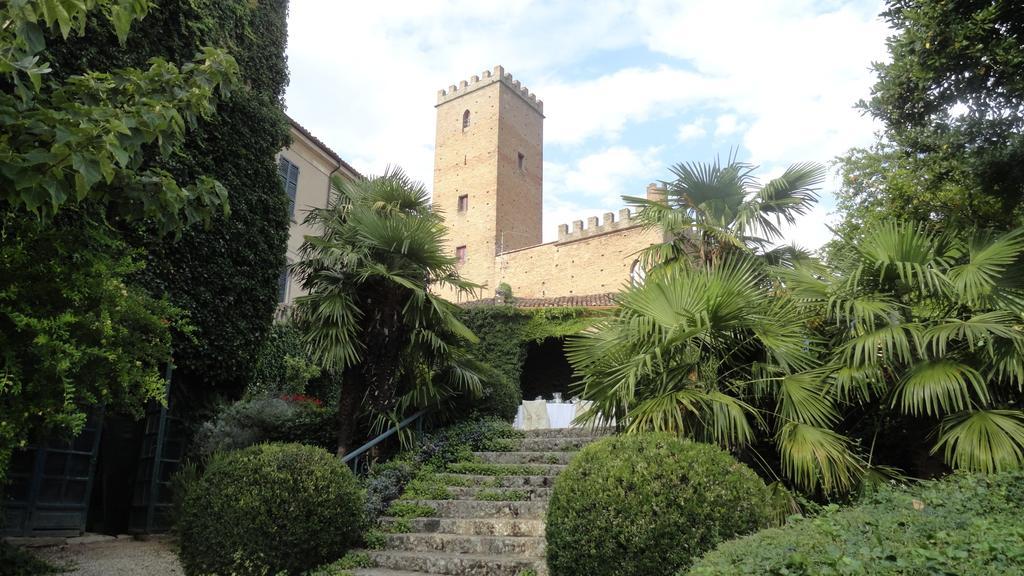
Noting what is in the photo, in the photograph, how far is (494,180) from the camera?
127 ft

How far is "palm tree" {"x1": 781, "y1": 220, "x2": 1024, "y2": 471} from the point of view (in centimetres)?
546

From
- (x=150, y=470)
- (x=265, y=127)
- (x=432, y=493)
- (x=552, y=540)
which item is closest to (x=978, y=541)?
(x=552, y=540)

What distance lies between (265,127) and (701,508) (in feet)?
29.0

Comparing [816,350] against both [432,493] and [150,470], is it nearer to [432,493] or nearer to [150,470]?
[432,493]

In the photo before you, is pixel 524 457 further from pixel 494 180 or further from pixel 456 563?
pixel 494 180

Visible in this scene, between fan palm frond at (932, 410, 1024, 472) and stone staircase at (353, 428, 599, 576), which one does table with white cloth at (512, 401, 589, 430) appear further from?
fan palm frond at (932, 410, 1024, 472)

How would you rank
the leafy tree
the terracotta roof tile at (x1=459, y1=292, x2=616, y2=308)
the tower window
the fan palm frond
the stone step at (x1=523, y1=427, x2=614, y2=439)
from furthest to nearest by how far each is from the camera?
the terracotta roof tile at (x1=459, y1=292, x2=616, y2=308) → the tower window → the stone step at (x1=523, y1=427, x2=614, y2=439) → the fan palm frond → the leafy tree

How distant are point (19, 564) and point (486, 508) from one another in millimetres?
4121

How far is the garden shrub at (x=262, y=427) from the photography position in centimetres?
945

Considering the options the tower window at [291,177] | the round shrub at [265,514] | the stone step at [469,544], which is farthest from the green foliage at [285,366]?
the round shrub at [265,514]

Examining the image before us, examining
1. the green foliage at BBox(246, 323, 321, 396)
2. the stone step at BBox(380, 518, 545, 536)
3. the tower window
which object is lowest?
the stone step at BBox(380, 518, 545, 536)

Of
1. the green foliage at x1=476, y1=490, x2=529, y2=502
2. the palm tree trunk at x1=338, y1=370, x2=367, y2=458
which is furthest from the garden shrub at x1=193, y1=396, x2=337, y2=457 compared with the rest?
the green foliage at x1=476, y1=490, x2=529, y2=502

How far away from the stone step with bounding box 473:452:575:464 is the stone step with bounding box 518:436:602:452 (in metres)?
0.27

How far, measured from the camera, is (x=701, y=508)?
4594 mm
